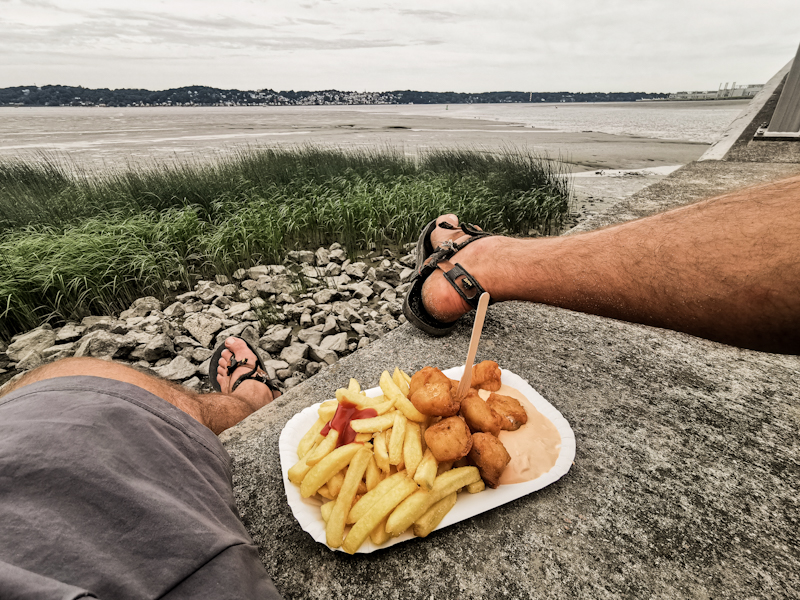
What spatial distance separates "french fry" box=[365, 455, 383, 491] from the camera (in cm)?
116

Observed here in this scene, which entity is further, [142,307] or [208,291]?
[208,291]

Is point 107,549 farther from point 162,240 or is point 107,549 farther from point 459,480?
point 162,240

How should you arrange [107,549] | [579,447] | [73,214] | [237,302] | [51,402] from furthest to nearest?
1. [73,214]
2. [237,302]
3. [579,447]
4. [51,402]
5. [107,549]

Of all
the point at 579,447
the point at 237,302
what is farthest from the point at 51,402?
the point at 237,302

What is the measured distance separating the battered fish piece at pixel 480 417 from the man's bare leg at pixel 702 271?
553mm

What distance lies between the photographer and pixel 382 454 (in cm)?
117

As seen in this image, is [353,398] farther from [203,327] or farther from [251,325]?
[203,327]

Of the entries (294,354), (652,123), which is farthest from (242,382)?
(652,123)

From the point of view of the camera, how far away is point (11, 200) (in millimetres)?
4766

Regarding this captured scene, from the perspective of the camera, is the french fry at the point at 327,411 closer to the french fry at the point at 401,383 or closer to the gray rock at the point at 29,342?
the french fry at the point at 401,383

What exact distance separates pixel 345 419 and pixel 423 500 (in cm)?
35

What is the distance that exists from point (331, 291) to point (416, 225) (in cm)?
160

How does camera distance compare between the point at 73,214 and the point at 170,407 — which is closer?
the point at 170,407

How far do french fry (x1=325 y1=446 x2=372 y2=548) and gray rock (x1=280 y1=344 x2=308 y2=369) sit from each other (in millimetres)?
1551
